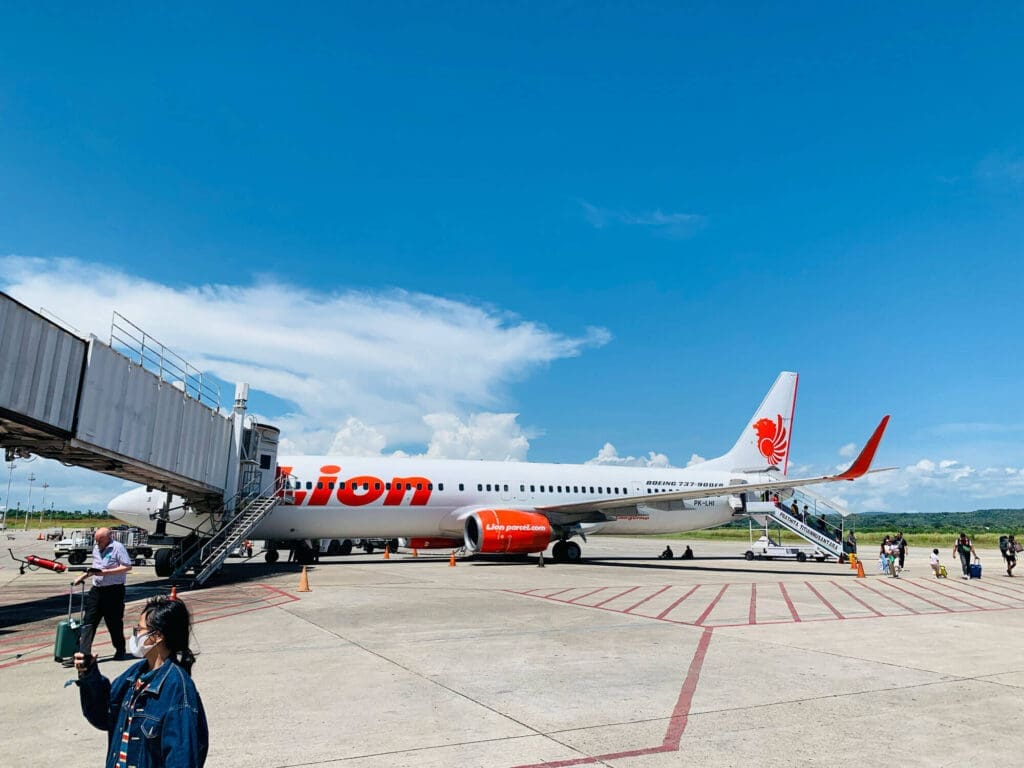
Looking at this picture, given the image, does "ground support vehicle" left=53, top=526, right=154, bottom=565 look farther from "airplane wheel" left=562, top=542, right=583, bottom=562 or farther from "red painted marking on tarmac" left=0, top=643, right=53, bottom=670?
"red painted marking on tarmac" left=0, top=643, right=53, bottom=670

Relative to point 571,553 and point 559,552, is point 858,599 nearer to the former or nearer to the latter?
point 571,553

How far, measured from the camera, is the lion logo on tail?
1483 inches

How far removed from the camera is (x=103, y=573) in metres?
9.02

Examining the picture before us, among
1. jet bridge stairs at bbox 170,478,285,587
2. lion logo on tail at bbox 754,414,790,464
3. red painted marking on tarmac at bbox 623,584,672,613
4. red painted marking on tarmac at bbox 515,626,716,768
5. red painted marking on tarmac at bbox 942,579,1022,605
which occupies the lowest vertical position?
red painted marking on tarmac at bbox 515,626,716,768

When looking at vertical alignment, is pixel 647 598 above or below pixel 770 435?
below

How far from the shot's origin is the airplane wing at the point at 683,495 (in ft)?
83.4

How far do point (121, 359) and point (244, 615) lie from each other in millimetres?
6910

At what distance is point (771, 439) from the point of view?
37719 mm

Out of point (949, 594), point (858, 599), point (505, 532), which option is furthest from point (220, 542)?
point (949, 594)

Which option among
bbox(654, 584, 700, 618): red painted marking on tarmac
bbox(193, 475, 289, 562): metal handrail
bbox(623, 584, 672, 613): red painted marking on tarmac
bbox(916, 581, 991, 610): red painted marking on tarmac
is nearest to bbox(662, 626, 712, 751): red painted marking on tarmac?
bbox(654, 584, 700, 618): red painted marking on tarmac

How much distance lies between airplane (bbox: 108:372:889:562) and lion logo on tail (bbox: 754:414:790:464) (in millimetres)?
2672

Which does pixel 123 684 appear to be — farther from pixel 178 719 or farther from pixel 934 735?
pixel 934 735

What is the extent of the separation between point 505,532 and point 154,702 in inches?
969

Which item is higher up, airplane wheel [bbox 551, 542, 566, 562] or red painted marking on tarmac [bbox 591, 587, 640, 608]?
airplane wheel [bbox 551, 542, 566, 562]
